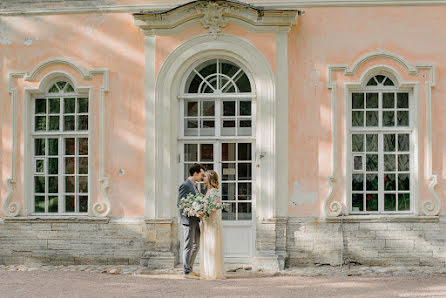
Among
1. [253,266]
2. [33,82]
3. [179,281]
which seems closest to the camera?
[179,281]

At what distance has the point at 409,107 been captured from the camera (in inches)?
435

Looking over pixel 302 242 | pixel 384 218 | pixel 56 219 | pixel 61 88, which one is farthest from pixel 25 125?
pixel 384 218

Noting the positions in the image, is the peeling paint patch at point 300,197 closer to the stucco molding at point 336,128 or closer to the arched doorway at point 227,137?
the stucco molding at point 336,128

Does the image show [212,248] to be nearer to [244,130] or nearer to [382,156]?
[244,130]

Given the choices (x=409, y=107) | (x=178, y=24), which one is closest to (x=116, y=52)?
(x=178, y=24)

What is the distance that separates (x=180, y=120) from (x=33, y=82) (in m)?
2.53

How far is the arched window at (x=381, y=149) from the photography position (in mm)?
11008

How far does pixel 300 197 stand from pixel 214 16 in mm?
3169

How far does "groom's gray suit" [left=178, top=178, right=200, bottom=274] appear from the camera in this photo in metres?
9.97

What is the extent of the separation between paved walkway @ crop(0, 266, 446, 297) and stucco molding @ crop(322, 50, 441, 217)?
94 centimetres

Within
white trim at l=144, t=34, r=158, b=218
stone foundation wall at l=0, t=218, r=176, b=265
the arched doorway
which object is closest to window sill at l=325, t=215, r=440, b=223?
the arched doorway

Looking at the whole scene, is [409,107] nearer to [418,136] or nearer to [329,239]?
[418,136]

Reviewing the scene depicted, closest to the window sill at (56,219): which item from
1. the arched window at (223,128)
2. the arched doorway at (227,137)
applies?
the arched doorway at (227,137)

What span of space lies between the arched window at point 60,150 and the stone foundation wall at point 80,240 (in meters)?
0.33
